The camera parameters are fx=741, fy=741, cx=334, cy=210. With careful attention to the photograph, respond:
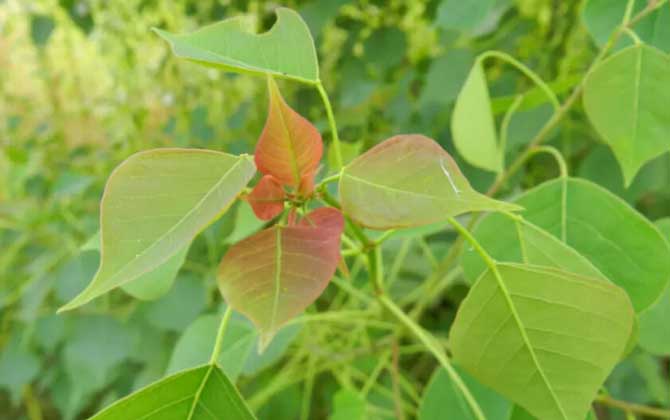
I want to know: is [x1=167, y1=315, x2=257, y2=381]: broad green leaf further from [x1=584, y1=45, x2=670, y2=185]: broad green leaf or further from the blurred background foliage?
A: [x1=584, y1=45, x2=670, y2=185]: broad green leaf

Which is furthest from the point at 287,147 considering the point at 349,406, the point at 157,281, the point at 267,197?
the point at 349,406

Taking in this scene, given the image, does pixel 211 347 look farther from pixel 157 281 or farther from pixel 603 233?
pixel 603 233

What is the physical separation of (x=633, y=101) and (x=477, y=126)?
9 cm

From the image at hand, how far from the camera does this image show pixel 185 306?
2.59ft

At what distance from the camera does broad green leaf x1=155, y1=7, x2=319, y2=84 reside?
0.29 metres

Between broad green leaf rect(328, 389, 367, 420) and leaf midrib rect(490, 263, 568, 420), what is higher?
leaf midrib rect(490, 263, 568, 420)

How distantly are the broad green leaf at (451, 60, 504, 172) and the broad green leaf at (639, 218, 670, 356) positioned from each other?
0.11 m

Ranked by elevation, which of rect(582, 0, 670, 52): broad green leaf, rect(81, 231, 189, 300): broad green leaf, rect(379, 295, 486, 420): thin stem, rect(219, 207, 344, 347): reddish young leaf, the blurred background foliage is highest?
rect(582, 0, 670, 52): broad green leaf

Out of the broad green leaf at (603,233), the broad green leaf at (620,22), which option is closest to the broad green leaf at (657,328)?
the broad green leaf at (603,233)

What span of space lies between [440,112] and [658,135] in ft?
1.79

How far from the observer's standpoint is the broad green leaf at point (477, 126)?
42 cm

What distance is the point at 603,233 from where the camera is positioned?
1.22 feet

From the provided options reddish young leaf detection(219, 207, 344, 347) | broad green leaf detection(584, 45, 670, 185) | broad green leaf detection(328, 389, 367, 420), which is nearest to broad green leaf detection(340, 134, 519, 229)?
reddish young leaf detection(219, 207, 344, 347)

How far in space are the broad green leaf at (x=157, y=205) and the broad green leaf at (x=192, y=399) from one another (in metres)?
A: 0.06
